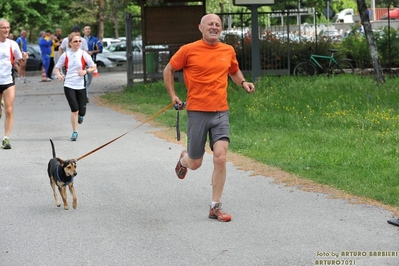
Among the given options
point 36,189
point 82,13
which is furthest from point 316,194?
point 82,13

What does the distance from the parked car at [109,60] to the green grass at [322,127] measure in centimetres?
1958

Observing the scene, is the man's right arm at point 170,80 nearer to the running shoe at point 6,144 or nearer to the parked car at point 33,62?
the running shoe at point 6,144

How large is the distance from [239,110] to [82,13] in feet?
106

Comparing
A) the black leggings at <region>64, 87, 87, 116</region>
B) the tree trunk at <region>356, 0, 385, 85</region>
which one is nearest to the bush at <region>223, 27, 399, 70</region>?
the tree trunk at <region>356, 0, 385, 85</region>

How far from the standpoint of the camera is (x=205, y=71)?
25.6 ft

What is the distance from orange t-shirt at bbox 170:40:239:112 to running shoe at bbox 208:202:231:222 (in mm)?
888

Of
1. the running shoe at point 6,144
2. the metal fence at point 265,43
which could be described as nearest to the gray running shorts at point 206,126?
the running shoe at point 6,144

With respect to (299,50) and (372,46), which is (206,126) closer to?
(372,46)

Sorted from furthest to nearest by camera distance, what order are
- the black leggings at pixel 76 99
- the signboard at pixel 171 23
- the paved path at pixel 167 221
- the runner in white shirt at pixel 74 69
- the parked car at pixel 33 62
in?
the parked car at pixel 33 62 → the signboard at pixel 171 23 → the black leggings at pixel 76 99 → the runner in white shirt at pixel 74 69 → the paved path at pixel 167 221

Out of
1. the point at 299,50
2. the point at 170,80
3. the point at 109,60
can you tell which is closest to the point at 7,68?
the point at 170,80

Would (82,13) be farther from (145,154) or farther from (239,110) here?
(145,154)

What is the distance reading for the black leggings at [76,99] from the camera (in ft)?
44.9

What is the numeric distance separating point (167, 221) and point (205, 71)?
1410mm

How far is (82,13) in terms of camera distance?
4709 centimetres
